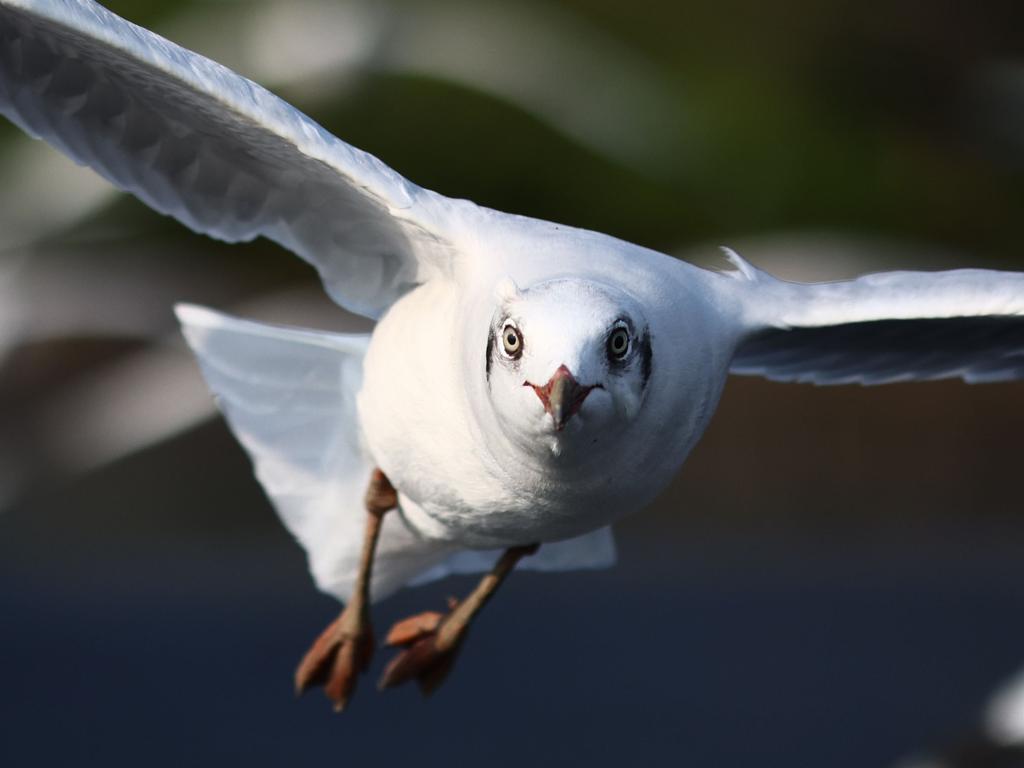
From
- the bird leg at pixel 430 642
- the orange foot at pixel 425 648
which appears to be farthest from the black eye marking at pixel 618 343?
the orange foot at pixel 425 648

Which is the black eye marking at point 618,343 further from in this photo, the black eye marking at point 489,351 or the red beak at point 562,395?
the black eye marking at point 489,351

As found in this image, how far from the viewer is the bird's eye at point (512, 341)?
2963mm

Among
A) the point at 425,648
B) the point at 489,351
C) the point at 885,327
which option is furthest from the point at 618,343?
the point at 425,648

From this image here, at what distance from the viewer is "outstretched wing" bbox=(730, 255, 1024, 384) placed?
3553 millimetres

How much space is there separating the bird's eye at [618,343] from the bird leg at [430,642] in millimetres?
1334

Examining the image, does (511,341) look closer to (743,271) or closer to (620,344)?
(620,344)

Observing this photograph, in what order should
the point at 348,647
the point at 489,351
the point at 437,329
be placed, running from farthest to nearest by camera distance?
the point at 348,647, the point at 437,329, the point at 489,351

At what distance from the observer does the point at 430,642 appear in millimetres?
4340

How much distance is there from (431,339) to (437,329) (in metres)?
0.02

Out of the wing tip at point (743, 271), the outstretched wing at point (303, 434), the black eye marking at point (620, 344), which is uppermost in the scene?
the wing tip at point (743, 271)

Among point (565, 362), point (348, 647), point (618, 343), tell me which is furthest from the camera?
point (348, 647)

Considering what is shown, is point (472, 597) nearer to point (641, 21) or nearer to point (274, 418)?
point (274, 418)

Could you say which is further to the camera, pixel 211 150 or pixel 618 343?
pixel 211 150

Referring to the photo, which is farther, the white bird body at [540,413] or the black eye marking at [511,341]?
the white bird body at [540,413]
